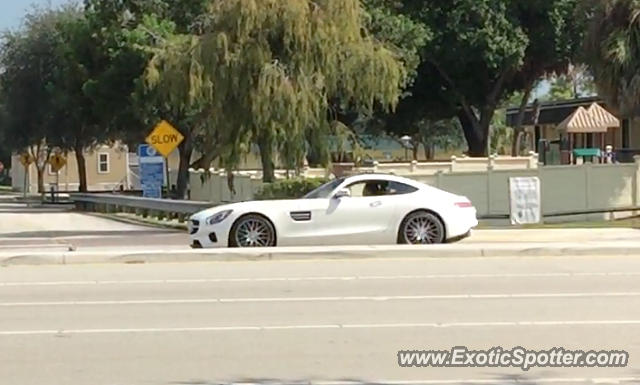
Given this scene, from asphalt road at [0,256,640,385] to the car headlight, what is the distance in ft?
8.66

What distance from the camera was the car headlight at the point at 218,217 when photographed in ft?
68.1

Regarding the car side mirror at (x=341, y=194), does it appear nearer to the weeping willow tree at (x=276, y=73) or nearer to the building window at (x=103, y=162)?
the weeping willow tree at (x=276, y=73)

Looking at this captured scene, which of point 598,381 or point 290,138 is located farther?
point 290,138

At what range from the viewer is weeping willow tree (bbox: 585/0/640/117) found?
32.1m

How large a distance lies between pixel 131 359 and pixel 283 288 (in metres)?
5.30

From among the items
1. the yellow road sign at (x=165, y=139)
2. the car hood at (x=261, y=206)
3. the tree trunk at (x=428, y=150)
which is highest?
the yellow road sign at (x=165, y=139)

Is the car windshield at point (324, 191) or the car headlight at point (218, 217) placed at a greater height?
the car windshield at point (324, 191)

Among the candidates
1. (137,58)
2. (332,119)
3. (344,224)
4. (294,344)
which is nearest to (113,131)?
(137,58)

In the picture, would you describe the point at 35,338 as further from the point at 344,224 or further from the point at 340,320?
the point at 344,224

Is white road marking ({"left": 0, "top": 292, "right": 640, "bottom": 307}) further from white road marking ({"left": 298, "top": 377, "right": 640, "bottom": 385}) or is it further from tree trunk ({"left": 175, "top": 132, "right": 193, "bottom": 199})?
tree trunk ({"left": 175, "top": 132, "right": 193, "bottom": 199})

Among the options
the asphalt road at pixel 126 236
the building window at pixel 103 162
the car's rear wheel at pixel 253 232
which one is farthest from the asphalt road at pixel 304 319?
the building window at pixel 103 162

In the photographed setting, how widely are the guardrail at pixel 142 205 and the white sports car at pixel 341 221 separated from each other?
9.59m

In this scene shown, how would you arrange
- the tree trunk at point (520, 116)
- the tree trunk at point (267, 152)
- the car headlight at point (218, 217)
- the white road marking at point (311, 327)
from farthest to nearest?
the tree trunk at point (520, 116), the tree trunk at point (267, 152), the car headlight at point (218, 217), the white road marking at point (311, 327)

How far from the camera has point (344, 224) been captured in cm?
2083
